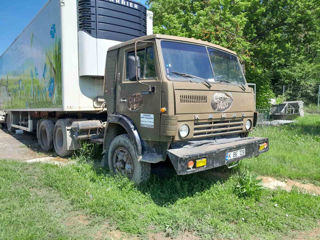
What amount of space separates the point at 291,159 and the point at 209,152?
3140 mm

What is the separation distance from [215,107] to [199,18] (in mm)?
8058

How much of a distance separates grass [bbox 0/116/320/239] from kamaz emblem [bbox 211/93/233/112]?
1204mm

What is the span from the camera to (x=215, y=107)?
164 inches

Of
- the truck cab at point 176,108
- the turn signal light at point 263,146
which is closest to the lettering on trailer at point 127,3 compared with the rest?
the truck cab at point 176,108

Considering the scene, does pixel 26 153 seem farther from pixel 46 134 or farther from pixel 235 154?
pixel 235 154

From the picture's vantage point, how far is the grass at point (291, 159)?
5.09 meters

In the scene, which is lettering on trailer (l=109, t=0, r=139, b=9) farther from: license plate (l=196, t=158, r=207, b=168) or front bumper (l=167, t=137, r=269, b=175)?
license plate (l=196, t=158, r=207, b=168)

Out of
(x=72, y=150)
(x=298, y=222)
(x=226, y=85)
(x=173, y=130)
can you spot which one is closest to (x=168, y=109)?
(x=173, y=130)

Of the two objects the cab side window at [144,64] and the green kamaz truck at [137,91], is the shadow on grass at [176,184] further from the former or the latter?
the cab side window at [144,64]

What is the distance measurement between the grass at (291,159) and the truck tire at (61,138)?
4279 mm

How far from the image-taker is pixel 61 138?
6.94 metres

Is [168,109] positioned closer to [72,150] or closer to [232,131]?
[232,131]

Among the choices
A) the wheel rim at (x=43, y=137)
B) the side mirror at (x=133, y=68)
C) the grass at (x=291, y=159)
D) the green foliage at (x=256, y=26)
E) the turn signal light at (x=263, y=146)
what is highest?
the green foliage at (x=256, y=26)

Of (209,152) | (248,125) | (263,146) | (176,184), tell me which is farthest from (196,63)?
(176,184)
